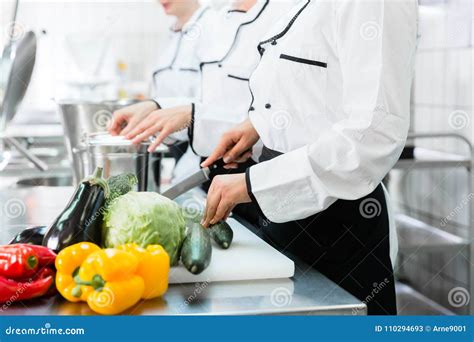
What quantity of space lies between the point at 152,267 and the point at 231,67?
0.94 m

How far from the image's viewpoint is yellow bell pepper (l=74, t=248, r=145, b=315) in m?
0.78

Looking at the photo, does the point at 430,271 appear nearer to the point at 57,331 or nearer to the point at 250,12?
the point at 250,12

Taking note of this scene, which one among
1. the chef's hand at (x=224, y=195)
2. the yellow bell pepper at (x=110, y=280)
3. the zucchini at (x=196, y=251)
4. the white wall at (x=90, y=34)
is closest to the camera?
the yellow bell pepper at (x=110, y=280)

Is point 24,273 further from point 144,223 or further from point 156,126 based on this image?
point 156,126

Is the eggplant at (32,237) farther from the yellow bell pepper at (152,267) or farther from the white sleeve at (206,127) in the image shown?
the white sleeve at (206,127)

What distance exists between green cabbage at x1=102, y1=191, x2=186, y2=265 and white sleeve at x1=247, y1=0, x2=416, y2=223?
0.50 feet

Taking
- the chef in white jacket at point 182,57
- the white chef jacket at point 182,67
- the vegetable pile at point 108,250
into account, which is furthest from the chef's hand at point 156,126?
the white chef jacket at point 182,67

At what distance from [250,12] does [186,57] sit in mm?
741

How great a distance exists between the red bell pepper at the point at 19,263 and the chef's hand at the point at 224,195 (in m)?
0.29

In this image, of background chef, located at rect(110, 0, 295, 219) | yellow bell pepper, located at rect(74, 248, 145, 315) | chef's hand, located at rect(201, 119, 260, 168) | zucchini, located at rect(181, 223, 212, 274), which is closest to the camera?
yellow bell pepper, located at rect(74, 248, 145, 315)

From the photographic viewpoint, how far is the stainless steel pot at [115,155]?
1.32 meters

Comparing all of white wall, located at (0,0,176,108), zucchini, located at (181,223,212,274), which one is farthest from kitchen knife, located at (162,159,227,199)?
white wall, located at (0,0,176,108)

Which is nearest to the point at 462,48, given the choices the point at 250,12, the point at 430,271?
the point at 430,271

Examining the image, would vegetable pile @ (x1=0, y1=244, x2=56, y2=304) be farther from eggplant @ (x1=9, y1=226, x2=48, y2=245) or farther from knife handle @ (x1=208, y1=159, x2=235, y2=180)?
knife handle @ (x1=208, y1=159, x2=235, y2=180)
